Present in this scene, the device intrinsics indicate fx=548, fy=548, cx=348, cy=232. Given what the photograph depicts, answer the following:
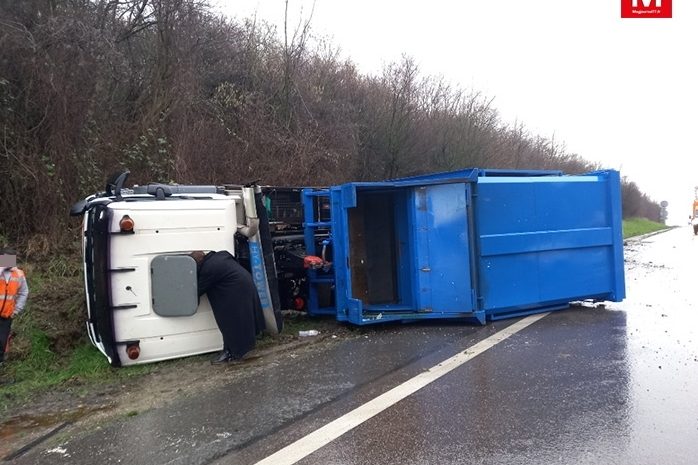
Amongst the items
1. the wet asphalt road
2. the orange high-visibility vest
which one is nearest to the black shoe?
the wet asphalt road

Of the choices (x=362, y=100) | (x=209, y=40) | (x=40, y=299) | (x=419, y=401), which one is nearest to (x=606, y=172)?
(x=419, y=401)

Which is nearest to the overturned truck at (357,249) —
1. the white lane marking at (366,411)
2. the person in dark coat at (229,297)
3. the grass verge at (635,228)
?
the person in dark coat at (229,297)

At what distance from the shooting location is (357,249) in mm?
7309

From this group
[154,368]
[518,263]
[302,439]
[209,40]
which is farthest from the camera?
[209,40]

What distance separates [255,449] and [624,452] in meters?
2.34

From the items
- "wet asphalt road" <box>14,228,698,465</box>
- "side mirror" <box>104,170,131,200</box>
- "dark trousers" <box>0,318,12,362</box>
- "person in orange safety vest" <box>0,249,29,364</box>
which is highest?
"side mirror" <box>104,170,131,200</box>

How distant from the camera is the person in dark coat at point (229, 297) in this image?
5.55m

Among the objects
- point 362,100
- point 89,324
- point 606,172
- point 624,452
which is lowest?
point 624,452

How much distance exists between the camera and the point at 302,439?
147 inches

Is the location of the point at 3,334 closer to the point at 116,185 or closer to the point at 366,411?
the point at 116,185

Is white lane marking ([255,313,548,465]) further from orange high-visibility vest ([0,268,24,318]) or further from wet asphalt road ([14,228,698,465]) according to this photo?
orange high-visibility vest ([0,268,24,318])

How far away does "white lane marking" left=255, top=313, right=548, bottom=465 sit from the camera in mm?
3498

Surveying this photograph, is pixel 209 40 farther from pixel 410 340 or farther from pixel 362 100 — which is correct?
pixel 410 340

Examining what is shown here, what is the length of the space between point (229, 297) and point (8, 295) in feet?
6.96
